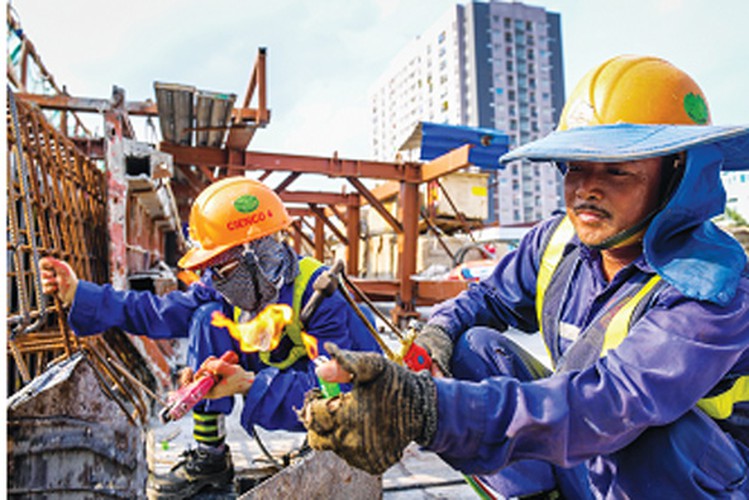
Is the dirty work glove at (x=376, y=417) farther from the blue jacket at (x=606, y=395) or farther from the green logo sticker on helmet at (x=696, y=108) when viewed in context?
the green logo sticker on helmet at (x=696, y=108)

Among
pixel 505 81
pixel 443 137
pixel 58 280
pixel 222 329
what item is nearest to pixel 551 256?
pixel 222 329

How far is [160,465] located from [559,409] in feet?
8.77

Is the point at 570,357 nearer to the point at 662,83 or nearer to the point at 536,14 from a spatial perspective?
the point at 662,83

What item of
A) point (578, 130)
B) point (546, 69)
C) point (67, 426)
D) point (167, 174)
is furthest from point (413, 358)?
point (546, 69)

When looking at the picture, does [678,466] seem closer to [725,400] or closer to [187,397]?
[725,400]

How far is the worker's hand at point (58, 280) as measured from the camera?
252 centimetres

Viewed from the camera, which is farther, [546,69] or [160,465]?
[546,69]

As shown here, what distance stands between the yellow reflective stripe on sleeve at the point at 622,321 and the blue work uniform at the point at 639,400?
0.16 ft

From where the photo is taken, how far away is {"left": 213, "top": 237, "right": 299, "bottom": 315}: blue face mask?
250 centimetres

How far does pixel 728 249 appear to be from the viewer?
1.28m

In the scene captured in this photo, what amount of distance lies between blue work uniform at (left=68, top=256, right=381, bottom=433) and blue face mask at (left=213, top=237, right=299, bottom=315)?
7 cm

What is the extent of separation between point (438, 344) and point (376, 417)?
89 cm

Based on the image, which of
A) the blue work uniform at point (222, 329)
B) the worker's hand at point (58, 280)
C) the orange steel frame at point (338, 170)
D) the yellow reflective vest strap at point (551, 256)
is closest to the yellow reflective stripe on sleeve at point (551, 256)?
the yellow reflective vest strap at point (551, 256)

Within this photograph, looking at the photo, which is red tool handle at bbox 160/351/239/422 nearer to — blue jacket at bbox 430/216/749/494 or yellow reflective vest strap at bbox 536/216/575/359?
blue jacket at bbox 430/216/749/494
